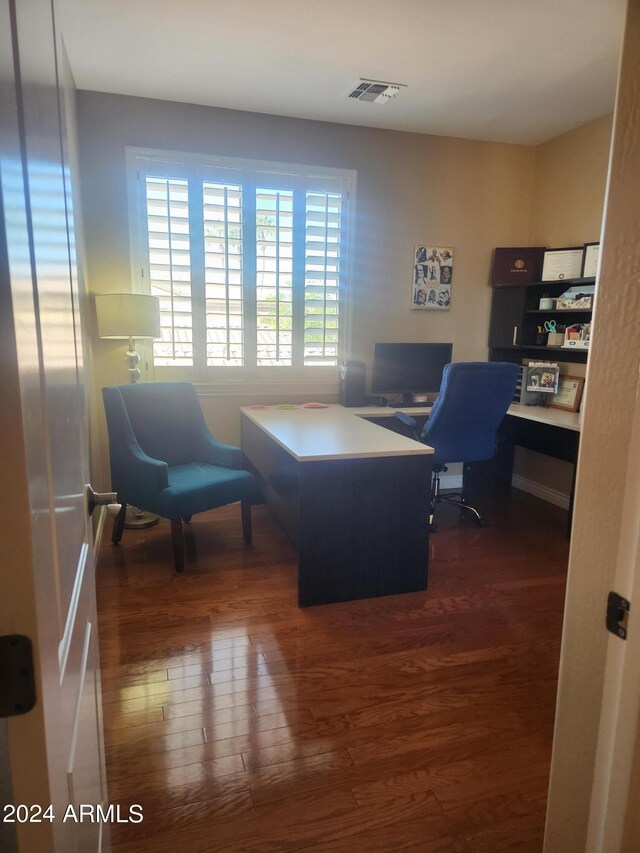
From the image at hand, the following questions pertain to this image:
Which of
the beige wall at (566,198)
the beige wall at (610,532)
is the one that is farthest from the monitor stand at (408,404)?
the beige wall at (610,532)

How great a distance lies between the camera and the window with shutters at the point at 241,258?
3.69 m

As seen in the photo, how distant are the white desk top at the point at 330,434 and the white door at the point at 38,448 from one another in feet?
5.44

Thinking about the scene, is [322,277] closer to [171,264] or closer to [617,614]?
[171,264]

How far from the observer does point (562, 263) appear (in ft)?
13.0

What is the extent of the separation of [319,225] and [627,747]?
3.83 meters

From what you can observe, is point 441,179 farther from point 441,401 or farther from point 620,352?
point 620,352

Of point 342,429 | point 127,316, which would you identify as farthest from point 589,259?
point 127,316

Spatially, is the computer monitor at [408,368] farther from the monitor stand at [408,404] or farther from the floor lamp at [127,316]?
the floor lamp at [127,316]

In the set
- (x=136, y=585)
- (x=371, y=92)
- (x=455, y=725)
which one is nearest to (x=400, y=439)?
(x=455, y=725)

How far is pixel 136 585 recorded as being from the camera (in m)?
2.81

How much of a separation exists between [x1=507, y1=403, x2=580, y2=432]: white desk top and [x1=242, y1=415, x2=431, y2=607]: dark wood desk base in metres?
1.29

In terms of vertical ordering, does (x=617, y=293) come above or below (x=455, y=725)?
above

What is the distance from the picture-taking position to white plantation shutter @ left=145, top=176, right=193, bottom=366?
3654mm

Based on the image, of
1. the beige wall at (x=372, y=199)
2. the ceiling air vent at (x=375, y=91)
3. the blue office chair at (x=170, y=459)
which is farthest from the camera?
the beige wall at (x=372, y=199)
